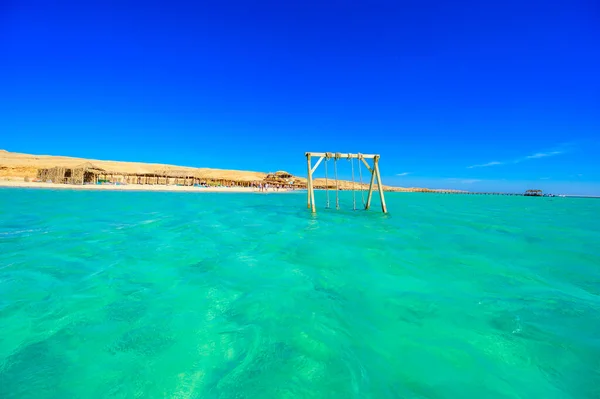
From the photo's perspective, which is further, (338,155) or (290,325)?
(338,155)

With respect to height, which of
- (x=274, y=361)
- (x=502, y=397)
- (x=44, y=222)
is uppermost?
(x=44, y=222)

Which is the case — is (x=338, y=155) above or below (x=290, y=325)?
above

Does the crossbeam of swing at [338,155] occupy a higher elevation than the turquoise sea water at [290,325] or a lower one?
higher

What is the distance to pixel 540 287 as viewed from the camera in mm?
4652

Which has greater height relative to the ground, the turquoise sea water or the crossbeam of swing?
the crossbeam of swing

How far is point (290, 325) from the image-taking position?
3.13 metres

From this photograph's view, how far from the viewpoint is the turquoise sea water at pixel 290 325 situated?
88.0 inches

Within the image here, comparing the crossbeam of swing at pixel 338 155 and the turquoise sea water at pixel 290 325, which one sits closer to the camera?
the turquoise sea water at pixel 290 325

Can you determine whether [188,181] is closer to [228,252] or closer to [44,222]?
[44,222]

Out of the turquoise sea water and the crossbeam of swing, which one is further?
the crossbeam of swing

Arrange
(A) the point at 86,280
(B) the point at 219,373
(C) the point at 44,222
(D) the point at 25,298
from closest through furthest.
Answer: (B) the point at 219,373 < (D) the point at 25,298 < (A) the point at 86,280 < (C) the point at 44,222

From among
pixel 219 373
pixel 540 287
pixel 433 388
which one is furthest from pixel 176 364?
pixel 540 287

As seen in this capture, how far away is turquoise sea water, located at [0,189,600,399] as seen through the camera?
2236 millimetres

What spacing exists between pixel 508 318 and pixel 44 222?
1380 centimetres
